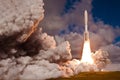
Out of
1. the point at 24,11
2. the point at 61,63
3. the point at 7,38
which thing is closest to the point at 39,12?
the point at 24,11

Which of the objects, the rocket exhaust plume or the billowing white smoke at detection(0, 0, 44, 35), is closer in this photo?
the billowing white smoke at detection(0, 0, 44, 35)

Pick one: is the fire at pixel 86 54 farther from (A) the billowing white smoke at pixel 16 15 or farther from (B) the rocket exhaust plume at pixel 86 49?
(A) the billowing white smoke at pixel 16 15

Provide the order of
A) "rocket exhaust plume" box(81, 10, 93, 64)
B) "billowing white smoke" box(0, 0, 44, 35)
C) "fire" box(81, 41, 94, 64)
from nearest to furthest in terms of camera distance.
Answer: "billowing white smoke" box(0, 0, 44, 35) → "rocket exhaust plume" box(81, 10, 93, 64) → "fire" box(81, 41, 94, 64)

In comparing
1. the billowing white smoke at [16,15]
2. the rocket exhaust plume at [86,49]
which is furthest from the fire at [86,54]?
the billowing white smoke at [16,15]

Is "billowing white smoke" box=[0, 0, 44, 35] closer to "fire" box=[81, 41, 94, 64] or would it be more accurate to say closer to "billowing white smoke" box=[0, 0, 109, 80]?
"billowing white smoke" box=[0, 0, 109, 80]

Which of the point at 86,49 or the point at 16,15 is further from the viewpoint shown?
the point at 86,49

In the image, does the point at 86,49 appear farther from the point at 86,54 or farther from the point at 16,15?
the point at 16,15

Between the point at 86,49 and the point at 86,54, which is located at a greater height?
the point at 86,49

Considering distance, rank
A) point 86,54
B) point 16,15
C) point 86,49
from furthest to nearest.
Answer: point 86,54, point 86,49, point 16,15

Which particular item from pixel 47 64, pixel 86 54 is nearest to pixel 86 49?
pixel 86 54

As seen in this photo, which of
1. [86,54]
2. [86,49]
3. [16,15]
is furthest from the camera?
[86,54]

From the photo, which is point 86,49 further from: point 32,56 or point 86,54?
point 32,56

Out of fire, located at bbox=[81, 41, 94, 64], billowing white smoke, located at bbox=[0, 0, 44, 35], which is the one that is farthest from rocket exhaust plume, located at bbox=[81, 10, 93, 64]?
billowing white smoke, located at bbox=[0, 0, 44, 35]

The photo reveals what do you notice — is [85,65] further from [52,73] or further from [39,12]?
[39,12]
